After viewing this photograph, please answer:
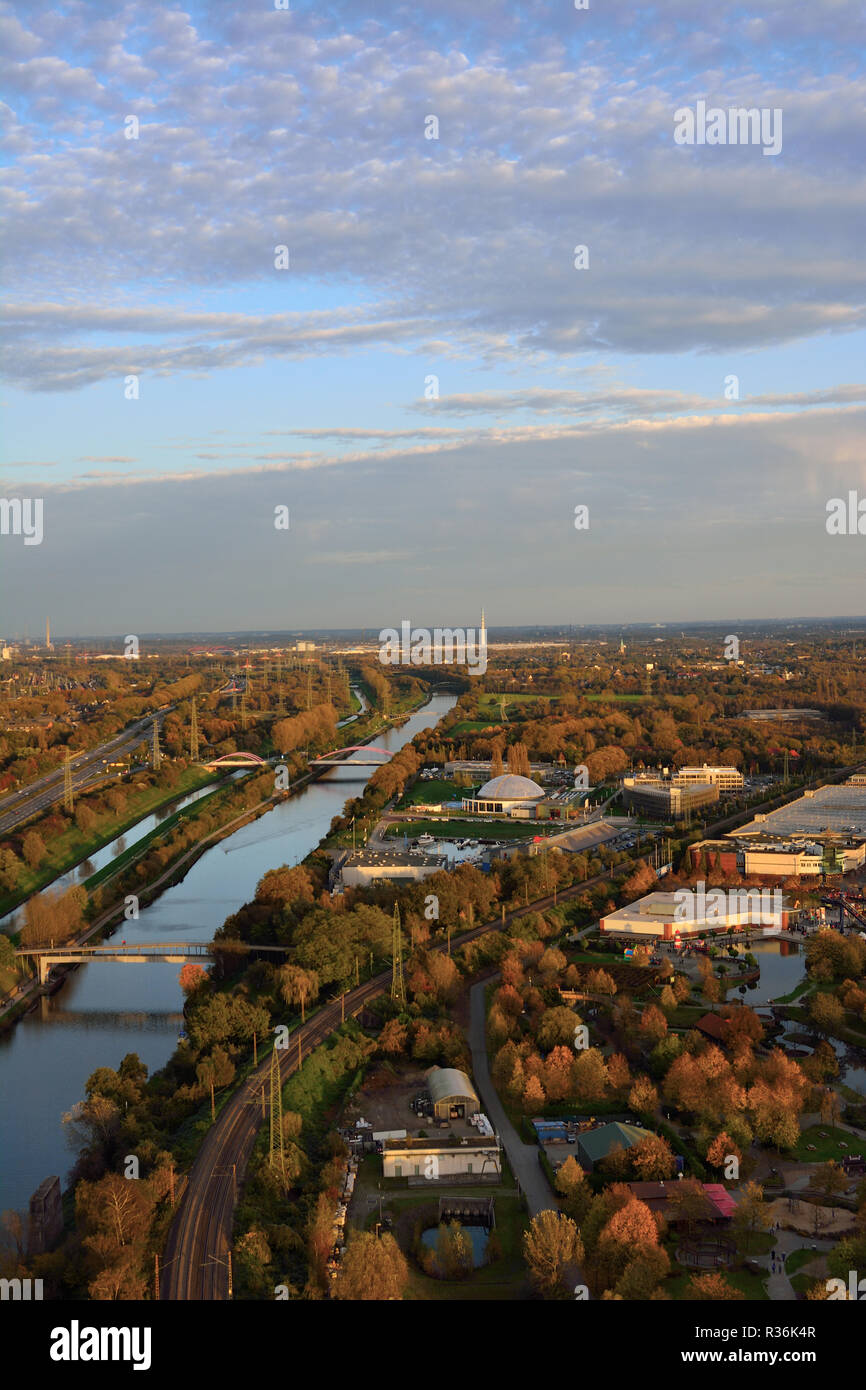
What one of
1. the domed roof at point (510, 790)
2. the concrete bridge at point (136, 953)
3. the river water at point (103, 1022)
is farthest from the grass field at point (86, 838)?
the domed roof at point (510, 790)

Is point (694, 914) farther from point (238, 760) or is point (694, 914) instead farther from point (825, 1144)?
point (238, 760)

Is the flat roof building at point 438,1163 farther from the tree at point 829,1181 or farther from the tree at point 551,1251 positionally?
the tree at point 829,1181

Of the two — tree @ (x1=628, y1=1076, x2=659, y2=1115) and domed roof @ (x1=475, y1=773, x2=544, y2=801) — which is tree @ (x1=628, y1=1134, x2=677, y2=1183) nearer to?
tree @ (x1=628, y1=1076, x2=659, y2=1115)

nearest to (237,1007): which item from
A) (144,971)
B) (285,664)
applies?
(144,971)
